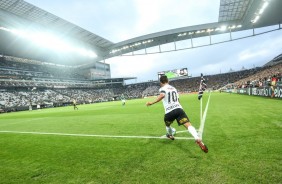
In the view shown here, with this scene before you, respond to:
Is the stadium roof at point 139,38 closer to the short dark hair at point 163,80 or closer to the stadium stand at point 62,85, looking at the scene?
the stadium stand at point 62,85

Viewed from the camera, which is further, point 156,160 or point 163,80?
point 163,80

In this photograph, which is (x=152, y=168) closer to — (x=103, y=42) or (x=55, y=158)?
(x=55, y=158)

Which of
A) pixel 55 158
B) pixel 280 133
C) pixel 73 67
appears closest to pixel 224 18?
pixel 280 133

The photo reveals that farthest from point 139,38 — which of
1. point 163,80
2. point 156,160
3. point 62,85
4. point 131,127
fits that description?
point 156,160

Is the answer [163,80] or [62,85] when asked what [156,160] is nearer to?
[163,80]

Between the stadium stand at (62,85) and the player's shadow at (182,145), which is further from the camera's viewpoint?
the stadium stand at (62,85)

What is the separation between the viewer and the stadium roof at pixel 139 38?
32625mm

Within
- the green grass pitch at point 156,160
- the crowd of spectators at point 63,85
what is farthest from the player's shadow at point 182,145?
the crowd of spectators at point 63,85

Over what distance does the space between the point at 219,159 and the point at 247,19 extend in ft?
134

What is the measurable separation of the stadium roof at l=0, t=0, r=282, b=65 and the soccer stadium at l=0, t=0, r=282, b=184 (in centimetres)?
18

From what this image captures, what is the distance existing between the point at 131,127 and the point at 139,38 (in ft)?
132

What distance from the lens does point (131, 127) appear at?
9.77 metres

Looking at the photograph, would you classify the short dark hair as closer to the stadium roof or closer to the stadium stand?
the stadium roof

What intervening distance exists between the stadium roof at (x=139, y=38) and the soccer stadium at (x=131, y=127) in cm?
18
